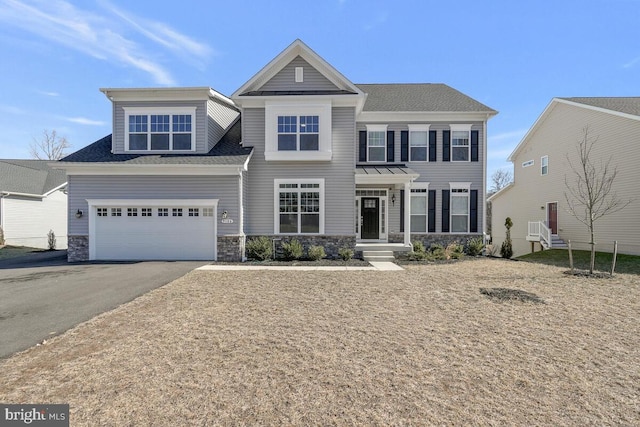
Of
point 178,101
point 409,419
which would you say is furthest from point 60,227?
point 409,419

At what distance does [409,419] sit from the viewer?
290cm

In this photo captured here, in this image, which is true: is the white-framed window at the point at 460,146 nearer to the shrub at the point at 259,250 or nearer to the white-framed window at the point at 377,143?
the white-framed window at the point at 377,143

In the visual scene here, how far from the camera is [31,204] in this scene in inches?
838

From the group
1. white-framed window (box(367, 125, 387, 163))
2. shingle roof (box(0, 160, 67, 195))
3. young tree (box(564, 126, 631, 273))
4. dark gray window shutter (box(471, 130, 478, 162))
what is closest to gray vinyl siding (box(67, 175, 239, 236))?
white-framed window (box(367, 125, 387, 163))

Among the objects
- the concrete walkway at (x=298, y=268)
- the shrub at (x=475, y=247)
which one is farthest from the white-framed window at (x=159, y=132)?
the shrub at (x=475, y=247)

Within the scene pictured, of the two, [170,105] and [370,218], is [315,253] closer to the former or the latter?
[370,218]

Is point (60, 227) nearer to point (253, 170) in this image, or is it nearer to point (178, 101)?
point (178, 101)

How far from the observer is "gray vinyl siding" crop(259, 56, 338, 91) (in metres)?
13.2

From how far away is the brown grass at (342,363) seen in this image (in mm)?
3039

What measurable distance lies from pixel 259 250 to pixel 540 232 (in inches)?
650

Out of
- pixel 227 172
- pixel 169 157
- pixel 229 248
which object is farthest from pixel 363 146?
pixel 169 157

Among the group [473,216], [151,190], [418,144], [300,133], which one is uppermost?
[418,144]

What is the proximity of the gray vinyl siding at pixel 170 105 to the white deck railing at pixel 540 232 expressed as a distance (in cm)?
1883

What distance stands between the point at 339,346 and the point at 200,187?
995cm
